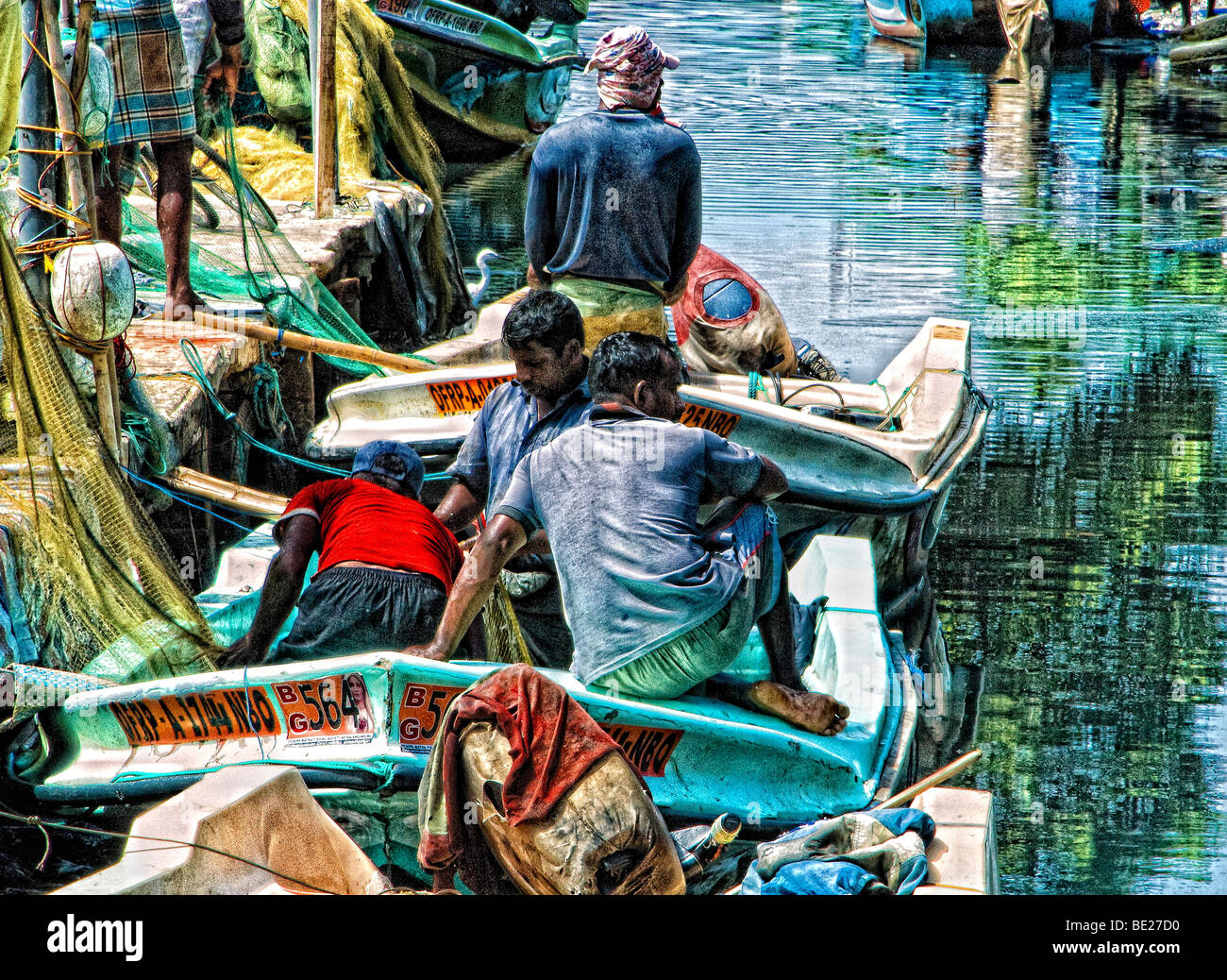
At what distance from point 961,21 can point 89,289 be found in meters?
20.4

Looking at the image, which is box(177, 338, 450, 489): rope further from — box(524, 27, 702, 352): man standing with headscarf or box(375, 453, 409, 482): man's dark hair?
box(375, 453, 409, 482): man's dark hair

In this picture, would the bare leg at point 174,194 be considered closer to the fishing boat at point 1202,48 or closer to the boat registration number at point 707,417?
the boat registration number at point 707,417

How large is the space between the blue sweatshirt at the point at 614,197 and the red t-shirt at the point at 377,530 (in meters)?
1.47

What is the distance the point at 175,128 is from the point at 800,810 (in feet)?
13.1

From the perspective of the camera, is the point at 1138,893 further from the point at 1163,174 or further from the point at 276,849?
the point at 1163,174

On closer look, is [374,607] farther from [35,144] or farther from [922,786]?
[35,144]

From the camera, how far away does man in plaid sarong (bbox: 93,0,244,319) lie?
6363 millimetres

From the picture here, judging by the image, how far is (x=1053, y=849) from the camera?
5652 millimetres

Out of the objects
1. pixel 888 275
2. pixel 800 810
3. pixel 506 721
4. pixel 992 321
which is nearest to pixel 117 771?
pixel 506 721

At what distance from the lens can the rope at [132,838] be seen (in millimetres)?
3678

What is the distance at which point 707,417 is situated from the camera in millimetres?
6117

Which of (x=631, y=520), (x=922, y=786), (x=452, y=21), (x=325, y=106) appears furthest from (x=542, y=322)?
(x=452, y=21)

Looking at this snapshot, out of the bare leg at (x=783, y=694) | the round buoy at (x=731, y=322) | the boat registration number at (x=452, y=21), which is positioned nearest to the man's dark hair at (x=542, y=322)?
the bare leg at (x=783, y=694)

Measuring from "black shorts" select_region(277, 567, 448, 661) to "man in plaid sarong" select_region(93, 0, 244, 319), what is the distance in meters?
2.53
